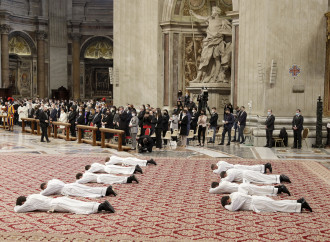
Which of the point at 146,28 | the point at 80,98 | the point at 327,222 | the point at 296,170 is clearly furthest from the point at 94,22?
the point at 327,222

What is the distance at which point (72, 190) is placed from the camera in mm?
8289

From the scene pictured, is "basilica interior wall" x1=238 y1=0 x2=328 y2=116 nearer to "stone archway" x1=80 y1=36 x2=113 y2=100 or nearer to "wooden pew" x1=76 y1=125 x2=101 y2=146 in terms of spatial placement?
"wooden pew" x1=76 y1=125 x2=101 y2=146

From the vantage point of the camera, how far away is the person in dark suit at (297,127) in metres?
15.0

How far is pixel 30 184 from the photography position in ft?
30.7

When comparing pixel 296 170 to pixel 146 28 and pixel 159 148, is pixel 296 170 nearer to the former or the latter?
pixel 159 148

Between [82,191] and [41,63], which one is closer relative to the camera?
[82,191]

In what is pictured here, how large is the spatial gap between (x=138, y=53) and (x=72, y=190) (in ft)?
53.3

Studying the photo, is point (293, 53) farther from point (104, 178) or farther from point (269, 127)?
point (104, 178)

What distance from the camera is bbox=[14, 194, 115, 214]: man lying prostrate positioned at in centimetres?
720

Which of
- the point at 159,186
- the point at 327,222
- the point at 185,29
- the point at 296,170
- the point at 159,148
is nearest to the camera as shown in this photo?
the point at 327,222

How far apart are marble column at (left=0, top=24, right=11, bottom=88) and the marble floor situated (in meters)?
16.8

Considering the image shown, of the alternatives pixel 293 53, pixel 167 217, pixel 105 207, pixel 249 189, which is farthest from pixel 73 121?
→ pixel 167 217

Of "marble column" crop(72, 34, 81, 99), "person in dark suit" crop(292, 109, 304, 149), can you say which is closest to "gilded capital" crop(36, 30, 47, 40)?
"marble column" crop(72, 34, 81, 99)

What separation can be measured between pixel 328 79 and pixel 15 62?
24819 mm
